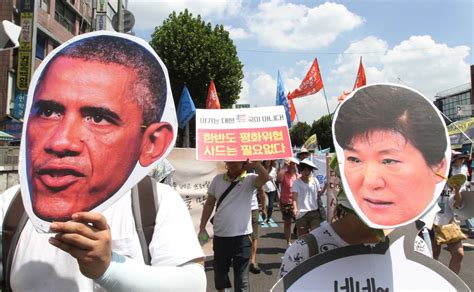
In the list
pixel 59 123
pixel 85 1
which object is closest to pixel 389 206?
pixel 59 123

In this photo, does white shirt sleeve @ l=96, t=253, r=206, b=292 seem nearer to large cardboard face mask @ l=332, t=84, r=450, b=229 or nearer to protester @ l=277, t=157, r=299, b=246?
large cardboard face mask @ l=332, t=84, r=450, b=229

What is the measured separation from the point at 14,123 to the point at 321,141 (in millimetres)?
35097

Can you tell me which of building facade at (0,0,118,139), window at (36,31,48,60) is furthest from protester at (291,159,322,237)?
window at (36,31,48,60)

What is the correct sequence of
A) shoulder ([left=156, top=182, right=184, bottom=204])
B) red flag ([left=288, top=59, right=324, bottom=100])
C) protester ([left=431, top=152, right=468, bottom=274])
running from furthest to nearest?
red flag ([left=288, top=59, right=324, bottom=100]), protester ([left=431, top=152, right=468, bottom=274]), shoulder ([left=156, top=182, right=184, bottom=204])

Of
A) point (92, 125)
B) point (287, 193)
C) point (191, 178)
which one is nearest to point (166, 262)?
point (92, 125)

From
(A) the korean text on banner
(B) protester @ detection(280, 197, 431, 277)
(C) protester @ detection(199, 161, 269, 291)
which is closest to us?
(B) protester @ detection(280, 197, 431, 277)

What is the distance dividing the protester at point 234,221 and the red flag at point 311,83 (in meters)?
8.05

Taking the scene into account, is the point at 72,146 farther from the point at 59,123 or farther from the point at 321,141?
the point at 321,141

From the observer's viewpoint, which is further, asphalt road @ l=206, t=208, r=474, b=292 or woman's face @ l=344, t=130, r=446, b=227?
asphalt road @ l=206, t=208, r=474, b=292

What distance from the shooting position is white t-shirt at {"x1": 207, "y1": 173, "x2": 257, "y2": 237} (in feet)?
12.3

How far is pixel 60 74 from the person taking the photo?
1135 millimetres

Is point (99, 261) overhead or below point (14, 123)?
below

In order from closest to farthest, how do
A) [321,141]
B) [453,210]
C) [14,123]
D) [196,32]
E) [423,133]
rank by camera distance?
[423,133] < [453,210] < [14,123] < [196,32] < [321,141]

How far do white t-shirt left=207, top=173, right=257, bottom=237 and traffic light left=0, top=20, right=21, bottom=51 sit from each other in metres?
2.11
